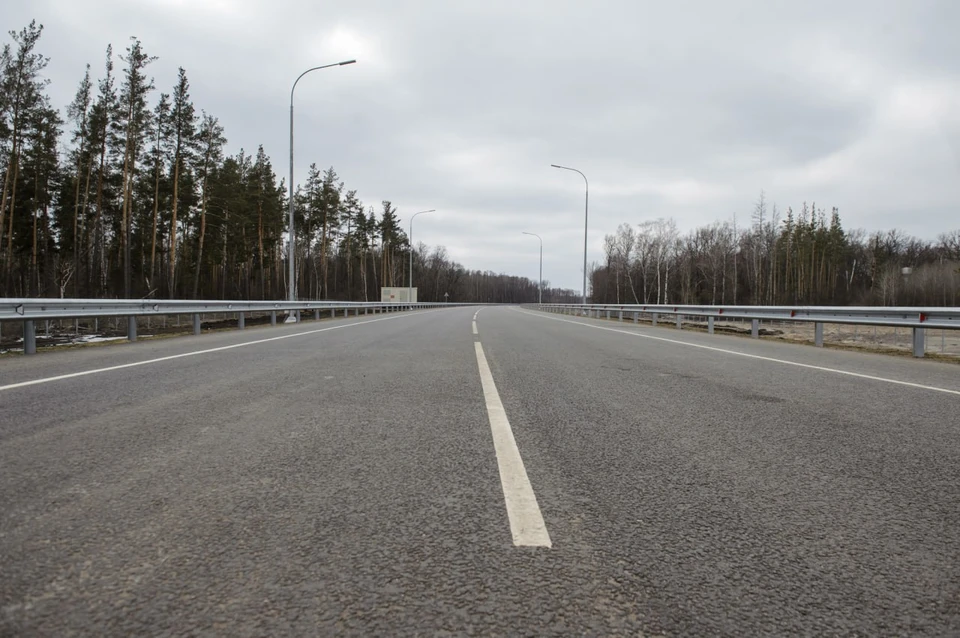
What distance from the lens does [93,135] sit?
1353 inches

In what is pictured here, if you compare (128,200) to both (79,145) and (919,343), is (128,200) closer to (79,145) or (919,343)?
(79,145)

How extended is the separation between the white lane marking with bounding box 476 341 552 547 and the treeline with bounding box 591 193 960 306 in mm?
71764

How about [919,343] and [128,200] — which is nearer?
[919,343]

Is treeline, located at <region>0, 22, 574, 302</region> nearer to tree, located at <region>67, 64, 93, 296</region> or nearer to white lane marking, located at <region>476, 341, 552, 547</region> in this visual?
tree, located at <region>67, 64, 93, 296</region>

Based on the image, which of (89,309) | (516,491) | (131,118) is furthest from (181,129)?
(516,491)

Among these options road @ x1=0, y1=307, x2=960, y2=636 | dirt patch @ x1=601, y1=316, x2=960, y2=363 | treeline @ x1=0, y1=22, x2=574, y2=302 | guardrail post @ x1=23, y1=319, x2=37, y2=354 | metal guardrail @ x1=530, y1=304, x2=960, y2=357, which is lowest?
dirt patch @ x1=601, y1=316, x2=960, y2=363

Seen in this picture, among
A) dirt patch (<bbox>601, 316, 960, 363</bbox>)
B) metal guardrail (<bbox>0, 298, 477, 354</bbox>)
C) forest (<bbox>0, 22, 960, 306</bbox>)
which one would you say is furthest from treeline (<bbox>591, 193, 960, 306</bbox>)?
metal guardrail (<bbox>0, 298, 477, 354</bbox>)

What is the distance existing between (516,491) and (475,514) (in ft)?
1.09

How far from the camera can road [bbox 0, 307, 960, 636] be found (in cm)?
162

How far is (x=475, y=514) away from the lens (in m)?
2.34

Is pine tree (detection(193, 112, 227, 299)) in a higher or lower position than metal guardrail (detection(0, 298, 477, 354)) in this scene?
higher

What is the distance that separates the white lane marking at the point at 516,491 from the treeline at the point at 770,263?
235ft

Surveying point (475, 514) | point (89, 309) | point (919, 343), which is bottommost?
point (475, 514)

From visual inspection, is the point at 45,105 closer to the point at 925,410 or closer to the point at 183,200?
the point at 183,200
